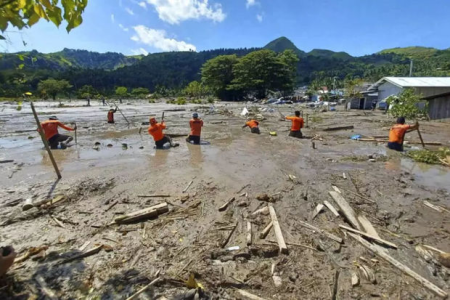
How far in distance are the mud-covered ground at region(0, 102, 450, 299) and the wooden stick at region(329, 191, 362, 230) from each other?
0.17 m

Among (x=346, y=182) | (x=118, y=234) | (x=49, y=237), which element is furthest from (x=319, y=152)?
(x=49, y=237)

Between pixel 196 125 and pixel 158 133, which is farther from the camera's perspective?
pixel 196 125

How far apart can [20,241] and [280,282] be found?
4.12m

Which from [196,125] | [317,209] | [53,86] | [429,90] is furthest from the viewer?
[53,86]

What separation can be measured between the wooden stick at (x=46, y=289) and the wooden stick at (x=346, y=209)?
463cm

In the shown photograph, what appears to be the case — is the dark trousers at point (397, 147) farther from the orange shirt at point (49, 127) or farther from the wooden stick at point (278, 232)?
the orange shirt at point (49, 127)

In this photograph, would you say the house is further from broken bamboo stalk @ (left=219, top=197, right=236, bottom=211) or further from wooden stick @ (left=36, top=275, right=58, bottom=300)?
wooden stick @ (left=36, top=275, right=58, bottom=300)

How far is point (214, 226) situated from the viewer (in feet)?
16.6

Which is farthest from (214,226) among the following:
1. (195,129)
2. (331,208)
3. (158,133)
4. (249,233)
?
(195,129)

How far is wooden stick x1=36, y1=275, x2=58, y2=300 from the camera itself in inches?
134

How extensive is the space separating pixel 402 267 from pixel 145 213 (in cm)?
417

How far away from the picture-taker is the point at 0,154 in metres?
11.2

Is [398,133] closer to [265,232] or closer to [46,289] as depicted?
[265,232]

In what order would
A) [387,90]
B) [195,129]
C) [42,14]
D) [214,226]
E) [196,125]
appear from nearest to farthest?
[42,14] < [214,226] < [196,125] < [195,129] < [387,90]
